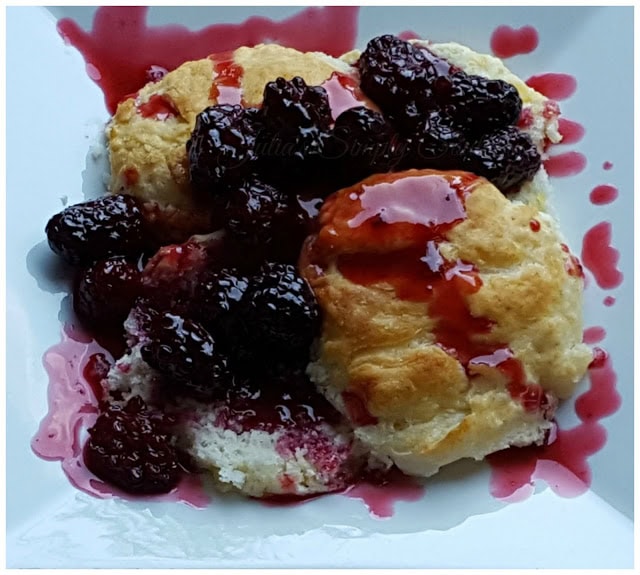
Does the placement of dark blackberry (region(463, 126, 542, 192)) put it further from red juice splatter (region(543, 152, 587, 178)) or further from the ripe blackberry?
the ripe blackberry

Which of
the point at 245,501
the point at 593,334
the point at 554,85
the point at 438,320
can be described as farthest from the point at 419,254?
the point at 554,85

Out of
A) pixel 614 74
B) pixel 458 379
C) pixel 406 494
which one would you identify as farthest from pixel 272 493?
pixel 614 74

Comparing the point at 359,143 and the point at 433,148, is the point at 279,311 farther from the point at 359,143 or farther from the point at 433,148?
the point at 433,148

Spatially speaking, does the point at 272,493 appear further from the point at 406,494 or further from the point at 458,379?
the point at 458,379

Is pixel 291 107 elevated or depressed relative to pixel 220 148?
elevated

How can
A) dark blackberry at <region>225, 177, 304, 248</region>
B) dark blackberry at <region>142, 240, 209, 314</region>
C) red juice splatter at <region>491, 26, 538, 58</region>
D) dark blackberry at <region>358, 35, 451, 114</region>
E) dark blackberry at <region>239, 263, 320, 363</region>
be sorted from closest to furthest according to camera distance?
dark blackberry at <region>239, 263, 320, 363</region> → dark blackberry at <region>225, 177, 304, 248</region> → dark blackberry at <region>142, 240, 209, 314</region> → dark blackberry at <region>358, 35, 451, 114</region> → red juice splatter at <region>491, 26, 538, 58</region>

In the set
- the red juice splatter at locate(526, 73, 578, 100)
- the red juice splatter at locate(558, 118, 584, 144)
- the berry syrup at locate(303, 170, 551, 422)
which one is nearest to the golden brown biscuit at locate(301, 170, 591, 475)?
the berry syrup at locate(303, 170, 551, 422)
